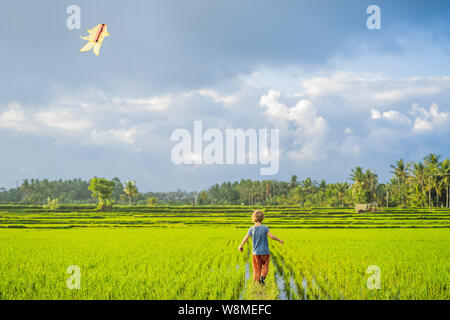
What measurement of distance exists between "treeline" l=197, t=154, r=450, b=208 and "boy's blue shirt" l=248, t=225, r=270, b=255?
42786 millimetres

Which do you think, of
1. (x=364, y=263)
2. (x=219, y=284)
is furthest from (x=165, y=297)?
(x=364, y=263)

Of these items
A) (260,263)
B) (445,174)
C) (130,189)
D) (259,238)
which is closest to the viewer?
(259,238)

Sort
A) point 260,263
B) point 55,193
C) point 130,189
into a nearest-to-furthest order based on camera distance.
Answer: point 260,263 < point 130,189 < point 55,193

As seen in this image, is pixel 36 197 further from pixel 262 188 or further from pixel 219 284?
pixel 219 284

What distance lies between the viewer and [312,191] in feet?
217

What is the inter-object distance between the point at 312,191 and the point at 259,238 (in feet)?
207

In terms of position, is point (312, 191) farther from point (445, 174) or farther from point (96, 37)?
point (96, 37)

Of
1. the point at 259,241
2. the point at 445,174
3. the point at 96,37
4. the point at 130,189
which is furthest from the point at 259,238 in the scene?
the point at 130,189

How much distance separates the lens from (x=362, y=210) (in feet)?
131

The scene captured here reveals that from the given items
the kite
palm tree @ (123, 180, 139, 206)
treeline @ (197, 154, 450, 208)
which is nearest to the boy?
the kite

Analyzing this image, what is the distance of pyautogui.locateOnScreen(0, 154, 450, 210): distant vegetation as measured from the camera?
45.9 m

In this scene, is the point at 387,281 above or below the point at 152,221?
above
